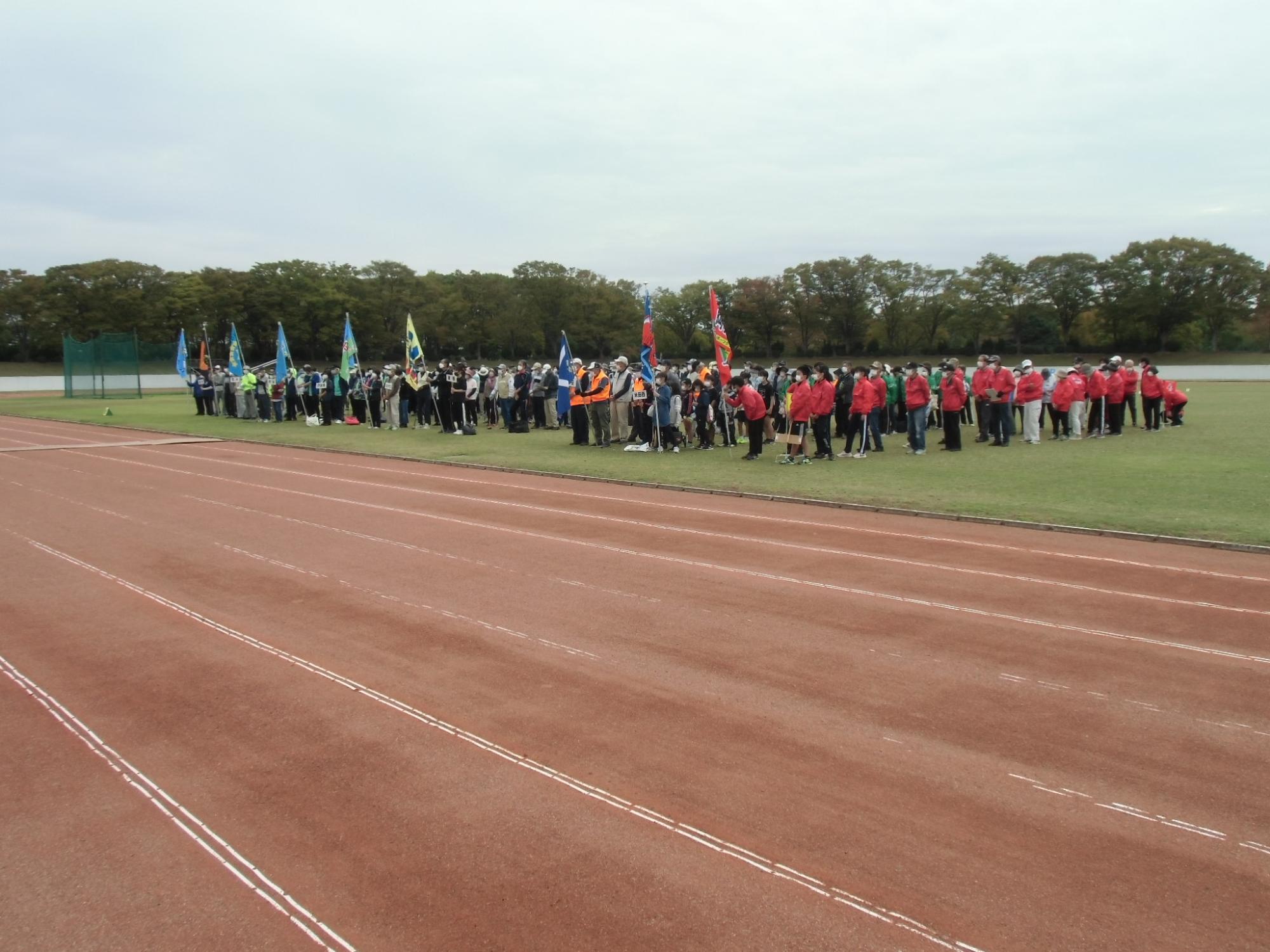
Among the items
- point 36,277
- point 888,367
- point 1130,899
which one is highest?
point 36,277

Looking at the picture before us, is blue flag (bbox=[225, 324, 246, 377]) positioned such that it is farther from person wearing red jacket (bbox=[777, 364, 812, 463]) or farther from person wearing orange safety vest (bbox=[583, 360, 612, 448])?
person wearing red jacket (bbox=[777, 364, 812, 463])

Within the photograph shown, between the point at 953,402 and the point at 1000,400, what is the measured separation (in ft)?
7.25

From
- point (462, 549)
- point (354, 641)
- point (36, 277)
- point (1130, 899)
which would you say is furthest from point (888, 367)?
point (36, 277)

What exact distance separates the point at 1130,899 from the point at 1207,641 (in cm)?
410

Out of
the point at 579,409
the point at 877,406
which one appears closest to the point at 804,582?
the point at 877,406

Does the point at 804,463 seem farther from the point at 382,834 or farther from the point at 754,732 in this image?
the point at 382,834

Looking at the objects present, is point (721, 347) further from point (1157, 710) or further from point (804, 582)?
point (1157, 710)

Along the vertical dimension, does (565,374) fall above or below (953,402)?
above

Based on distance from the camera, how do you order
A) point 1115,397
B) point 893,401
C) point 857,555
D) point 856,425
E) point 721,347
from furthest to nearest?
point 893,401
point 1115,397
point 856,425
point 721,347
point 857,555

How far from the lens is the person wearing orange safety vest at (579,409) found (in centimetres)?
2330

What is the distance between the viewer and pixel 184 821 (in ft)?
15.4

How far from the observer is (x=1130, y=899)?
12.6 feet

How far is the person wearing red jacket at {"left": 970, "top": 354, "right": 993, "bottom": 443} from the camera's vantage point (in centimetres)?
2052

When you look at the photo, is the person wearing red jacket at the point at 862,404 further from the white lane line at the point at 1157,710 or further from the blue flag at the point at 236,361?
the blue flag at the point at 236,361
